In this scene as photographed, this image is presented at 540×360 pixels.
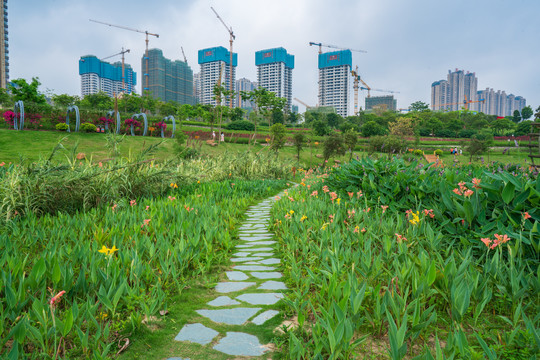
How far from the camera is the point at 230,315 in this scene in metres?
1.84

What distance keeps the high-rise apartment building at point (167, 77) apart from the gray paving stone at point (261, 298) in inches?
3273

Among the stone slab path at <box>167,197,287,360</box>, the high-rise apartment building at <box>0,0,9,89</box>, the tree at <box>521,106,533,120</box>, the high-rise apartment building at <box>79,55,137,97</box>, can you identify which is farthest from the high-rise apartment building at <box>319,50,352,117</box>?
the stone slab path at <box>167,197,287,360</box>

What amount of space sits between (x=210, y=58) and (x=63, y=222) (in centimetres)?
8809

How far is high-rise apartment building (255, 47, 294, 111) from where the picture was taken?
96688mm

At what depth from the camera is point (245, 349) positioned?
1.49m

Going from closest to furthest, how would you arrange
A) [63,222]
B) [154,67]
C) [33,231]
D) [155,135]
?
[33,231]
[63,222]
[155,135]
[154,67]

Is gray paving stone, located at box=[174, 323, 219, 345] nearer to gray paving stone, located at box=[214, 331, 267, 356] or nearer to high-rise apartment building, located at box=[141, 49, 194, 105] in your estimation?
gray paving stone, located at box=[214, 331, 267, 356]

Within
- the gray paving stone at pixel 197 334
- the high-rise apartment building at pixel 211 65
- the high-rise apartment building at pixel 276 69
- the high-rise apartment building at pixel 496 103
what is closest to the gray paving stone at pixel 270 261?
the gray paving stone at pixel 197 334

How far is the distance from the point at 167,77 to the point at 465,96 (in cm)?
12441

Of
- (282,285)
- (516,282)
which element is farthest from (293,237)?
(516,282)

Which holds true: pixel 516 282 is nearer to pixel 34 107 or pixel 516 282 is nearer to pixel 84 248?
pixel 84 248

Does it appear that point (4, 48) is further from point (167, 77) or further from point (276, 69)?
point (276, 69)

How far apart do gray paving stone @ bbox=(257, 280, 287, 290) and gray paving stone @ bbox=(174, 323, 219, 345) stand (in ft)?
2.11

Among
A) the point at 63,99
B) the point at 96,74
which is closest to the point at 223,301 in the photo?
the point at 63,99
